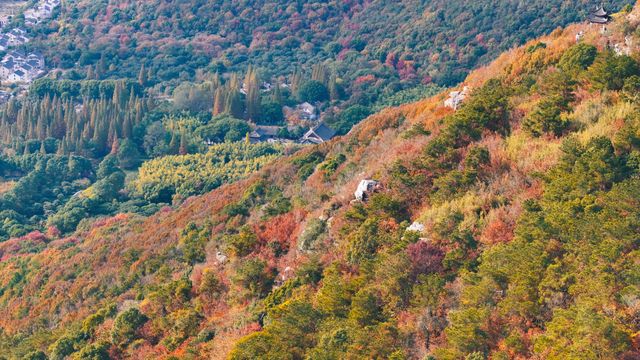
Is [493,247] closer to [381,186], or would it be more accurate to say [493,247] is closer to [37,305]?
[381,186]

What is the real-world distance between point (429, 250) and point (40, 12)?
140966mm

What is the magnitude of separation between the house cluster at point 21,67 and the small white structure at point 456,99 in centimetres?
9739

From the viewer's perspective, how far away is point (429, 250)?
26812 millimetres

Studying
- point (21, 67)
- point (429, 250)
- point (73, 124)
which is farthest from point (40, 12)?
point (429, 250)

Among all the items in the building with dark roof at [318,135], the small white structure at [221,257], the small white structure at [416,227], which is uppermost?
the small white structure at [416,227]

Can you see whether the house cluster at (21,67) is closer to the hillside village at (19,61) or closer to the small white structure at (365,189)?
the hillside village at (19,61)

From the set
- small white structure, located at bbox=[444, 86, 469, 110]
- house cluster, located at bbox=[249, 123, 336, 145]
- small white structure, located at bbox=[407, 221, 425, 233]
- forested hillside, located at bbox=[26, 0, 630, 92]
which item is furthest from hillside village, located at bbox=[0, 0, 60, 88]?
small white structure, located at bbox=[407, 221, 425, 233]

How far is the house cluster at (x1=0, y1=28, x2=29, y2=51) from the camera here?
137 meters

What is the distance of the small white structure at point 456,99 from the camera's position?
3977cm

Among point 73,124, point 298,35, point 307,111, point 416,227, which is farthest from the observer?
point 298,35

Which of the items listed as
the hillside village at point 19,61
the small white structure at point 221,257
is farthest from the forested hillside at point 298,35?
the small white structure at point 221,257

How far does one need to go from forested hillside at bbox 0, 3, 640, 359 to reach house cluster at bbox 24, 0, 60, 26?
110691 millimetres

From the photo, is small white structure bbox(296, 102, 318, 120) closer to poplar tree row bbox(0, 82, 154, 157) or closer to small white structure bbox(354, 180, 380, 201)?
poplar tree row bbox(0, 82, 154, 157)

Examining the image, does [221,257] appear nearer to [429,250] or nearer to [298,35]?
[429,250]
